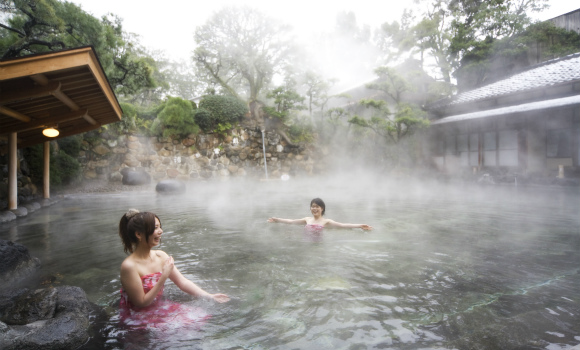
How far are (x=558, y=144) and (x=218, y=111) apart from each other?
1303 cm

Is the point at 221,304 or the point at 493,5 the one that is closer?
the point at 221,304

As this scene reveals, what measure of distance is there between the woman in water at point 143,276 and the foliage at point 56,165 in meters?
9.17

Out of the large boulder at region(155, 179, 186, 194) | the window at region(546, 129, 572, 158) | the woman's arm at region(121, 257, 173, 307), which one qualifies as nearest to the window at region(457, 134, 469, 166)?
the window at region(546, 129, 572, 158)

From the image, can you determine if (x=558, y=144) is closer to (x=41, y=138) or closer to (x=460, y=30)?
(x=460, y=30)

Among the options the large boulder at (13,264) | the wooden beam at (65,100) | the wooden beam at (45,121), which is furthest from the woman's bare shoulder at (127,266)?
the wooden beam at (45,121)

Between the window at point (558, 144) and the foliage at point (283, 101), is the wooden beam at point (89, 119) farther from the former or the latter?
the window at point (558, 144)

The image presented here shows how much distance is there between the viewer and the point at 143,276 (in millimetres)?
2512

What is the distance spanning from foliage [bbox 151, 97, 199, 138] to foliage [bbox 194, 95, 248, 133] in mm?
627

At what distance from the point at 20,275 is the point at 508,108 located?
13.1 meters

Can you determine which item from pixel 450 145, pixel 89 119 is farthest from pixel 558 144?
pixel 89 119

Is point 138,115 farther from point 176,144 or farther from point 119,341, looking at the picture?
point 119,341

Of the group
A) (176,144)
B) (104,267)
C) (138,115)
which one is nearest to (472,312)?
(104,267)

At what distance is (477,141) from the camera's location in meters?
13.2

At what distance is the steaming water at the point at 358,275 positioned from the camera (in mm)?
2240
